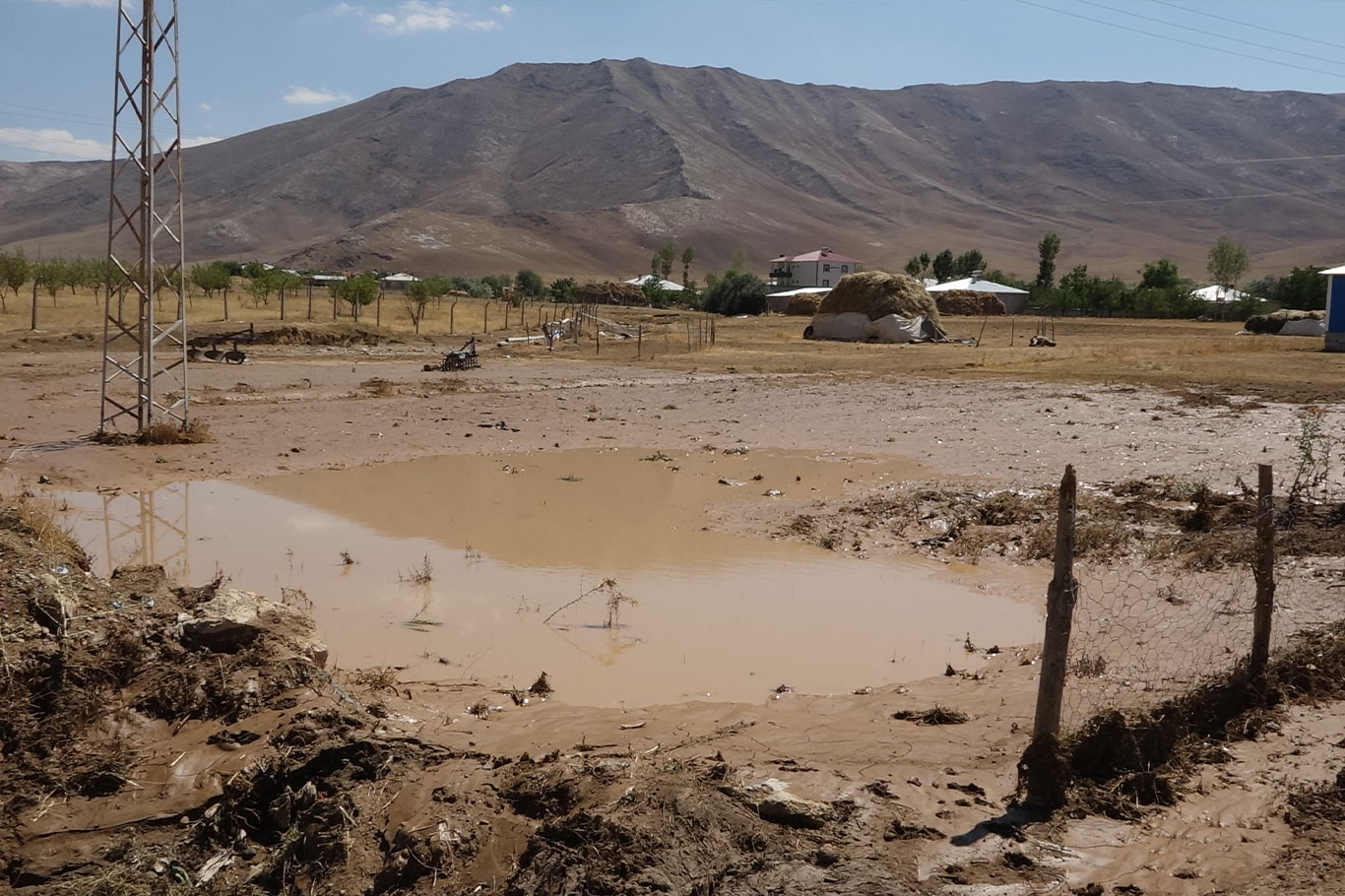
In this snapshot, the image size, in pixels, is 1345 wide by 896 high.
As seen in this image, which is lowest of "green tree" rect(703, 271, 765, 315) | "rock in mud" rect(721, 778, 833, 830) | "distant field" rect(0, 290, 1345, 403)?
"rock in mud" rect(721, 778, 833, 830)

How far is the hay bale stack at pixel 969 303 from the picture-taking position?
73.6 meters

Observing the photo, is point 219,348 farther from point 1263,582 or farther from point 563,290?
point 563,290

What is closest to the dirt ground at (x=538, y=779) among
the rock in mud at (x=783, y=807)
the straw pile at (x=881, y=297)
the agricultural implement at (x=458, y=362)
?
the rock in mud at (x=783, y=807)

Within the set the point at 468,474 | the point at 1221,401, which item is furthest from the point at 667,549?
the point at 1221,401

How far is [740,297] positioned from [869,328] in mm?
30807

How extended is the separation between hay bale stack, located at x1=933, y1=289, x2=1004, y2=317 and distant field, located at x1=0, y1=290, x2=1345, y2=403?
39.5 ft

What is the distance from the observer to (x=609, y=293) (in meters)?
90.9

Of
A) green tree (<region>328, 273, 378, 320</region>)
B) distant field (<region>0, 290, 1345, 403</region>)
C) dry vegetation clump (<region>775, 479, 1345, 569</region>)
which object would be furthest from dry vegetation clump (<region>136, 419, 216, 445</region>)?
green tree (<region>328, 273, 378, 320</region>)

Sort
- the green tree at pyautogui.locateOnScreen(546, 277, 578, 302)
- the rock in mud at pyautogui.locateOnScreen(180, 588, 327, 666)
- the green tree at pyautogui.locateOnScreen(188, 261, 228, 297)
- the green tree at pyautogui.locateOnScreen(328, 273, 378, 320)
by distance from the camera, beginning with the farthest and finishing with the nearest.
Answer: the green tree at pyautogui.locateOnScreen(546, 277, 578, 302)
the green tree at pyautogui.locateOnScreen(188, 261, 228, 297)
the green tree at pyautogui.locateOnScreen(328, 273, 378, 320)
the rock in mud at pyautogui.locateOnScreen(180, 588, 327, 666)

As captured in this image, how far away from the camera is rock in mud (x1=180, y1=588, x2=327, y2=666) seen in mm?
7238

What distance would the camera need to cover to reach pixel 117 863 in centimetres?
534

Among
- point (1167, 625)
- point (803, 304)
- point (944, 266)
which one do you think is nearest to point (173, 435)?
point (1167, 625)

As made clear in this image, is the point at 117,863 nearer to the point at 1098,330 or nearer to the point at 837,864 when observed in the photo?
the point at 837,864

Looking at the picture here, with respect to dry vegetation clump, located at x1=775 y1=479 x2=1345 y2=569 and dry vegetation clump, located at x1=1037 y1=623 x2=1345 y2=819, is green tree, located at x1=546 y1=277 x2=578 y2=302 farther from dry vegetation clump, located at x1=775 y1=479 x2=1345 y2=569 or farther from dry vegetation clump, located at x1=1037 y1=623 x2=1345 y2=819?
dry vegetation clump, located at x1=1037 y1=623 x2=1345 y2=819
